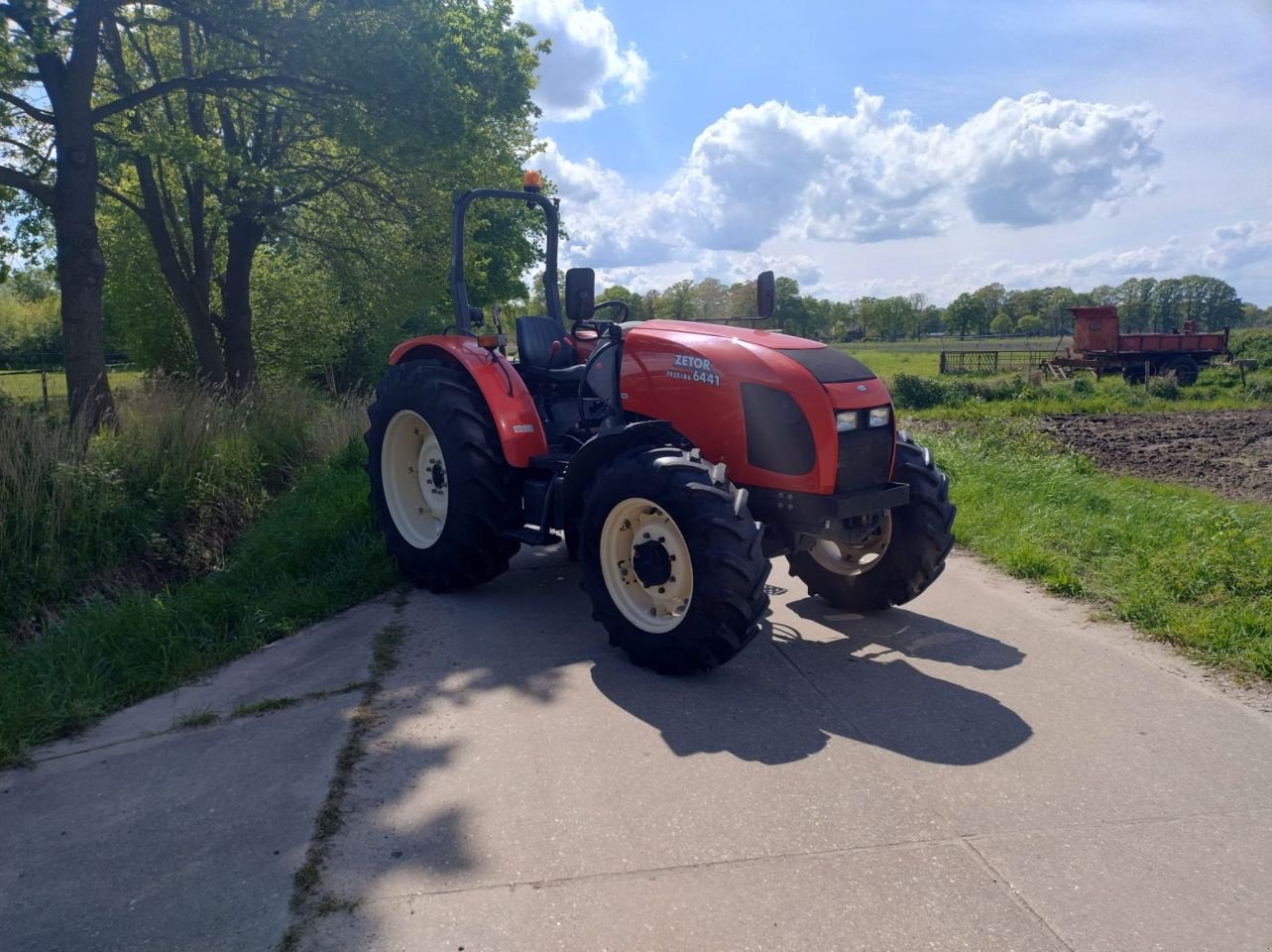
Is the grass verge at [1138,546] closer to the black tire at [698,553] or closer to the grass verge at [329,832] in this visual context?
the black tire at [698,553]

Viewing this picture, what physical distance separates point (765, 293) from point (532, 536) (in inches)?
75.6

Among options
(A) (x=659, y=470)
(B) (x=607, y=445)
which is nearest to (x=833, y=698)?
(A) (x=659, y=470)

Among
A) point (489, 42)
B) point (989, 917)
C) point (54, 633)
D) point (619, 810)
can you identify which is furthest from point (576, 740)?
point (489, 42)

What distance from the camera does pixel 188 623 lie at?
5293 mm

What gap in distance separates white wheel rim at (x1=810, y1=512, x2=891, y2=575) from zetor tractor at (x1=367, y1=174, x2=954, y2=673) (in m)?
0.01

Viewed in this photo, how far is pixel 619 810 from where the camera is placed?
3.32 m

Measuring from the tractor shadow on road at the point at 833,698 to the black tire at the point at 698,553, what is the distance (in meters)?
0.18

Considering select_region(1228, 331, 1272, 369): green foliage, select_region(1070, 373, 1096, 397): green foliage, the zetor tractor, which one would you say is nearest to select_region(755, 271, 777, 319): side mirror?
the zetor tractor

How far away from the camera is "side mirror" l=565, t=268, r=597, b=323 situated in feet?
17.0

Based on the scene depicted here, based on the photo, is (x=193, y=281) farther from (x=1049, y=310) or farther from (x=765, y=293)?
(x=1049, y=310)

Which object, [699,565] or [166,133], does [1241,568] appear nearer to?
[699,565]

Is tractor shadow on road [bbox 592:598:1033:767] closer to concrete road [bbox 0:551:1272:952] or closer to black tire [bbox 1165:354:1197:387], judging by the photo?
concrete road [bbox 0:551:1272:952]

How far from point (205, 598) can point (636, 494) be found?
2929 millimetres

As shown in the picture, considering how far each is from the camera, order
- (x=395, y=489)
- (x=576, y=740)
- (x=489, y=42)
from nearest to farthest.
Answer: (x=576, y=740), (x=395, y=489), (x=489, y=42)
